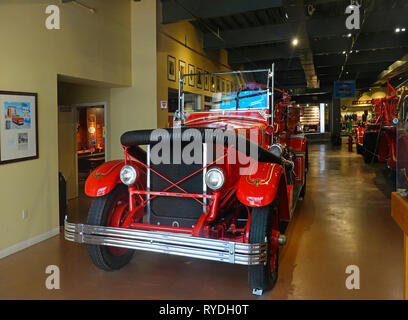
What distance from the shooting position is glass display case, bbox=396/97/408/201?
1.90 metres

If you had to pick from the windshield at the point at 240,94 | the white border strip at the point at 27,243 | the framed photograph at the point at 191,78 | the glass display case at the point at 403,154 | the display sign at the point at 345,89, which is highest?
the display sign at the point at 345,89

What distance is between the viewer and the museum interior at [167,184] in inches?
93.3

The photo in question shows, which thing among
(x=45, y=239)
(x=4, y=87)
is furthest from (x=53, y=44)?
(x=45, y=239)

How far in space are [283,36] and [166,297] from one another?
6191 millimetres

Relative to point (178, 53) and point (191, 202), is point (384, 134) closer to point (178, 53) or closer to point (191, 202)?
point (178, 53)

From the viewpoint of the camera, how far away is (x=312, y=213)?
476cm

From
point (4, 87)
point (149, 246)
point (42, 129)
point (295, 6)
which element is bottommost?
point (149, 246)

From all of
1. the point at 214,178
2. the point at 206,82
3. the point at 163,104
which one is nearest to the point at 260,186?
the point at 214,178

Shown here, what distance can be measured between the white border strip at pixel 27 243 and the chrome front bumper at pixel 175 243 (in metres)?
1.34

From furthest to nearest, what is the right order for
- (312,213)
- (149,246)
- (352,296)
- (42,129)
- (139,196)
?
(312,213)
(42,129)
(139,196)
(352,296)
(149,246)

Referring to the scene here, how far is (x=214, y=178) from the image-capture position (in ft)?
7.47

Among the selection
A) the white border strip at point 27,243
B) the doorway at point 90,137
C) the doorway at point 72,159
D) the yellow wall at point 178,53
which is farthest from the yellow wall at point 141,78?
the doorway at point 90,137

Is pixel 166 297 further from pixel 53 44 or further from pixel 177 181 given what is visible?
pixel 53 44

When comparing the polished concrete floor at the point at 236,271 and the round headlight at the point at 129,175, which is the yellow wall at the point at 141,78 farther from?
the round headlight at the point at 129,175
